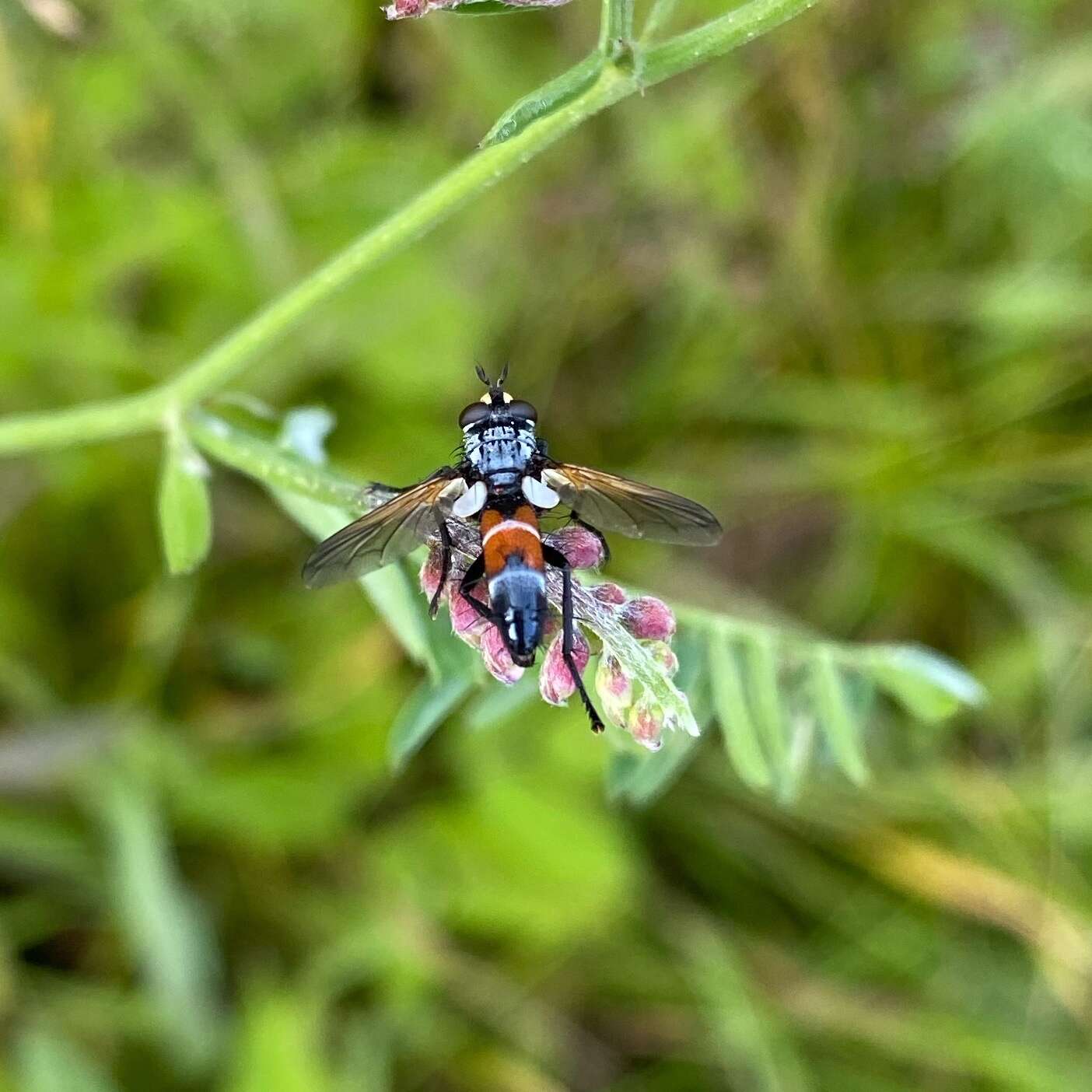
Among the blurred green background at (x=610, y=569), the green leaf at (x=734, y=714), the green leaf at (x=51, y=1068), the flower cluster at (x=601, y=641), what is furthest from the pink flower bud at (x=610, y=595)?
the green leaf at (x=51, y=1068)

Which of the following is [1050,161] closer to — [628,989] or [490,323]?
[490,323]

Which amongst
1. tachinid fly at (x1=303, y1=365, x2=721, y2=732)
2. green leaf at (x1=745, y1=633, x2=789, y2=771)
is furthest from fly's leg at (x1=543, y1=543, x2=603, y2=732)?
green leaf at (x1=745, y1=633, x2=789, y2=771)

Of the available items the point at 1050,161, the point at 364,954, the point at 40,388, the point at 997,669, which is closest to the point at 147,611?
the point at 40,388

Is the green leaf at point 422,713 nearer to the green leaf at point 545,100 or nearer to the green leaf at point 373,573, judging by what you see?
the green leaf at point 373,573

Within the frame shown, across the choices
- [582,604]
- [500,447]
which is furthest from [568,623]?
[500,447]

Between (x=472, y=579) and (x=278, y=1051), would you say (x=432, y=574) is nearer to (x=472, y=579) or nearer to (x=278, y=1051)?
(x=472, y=579)

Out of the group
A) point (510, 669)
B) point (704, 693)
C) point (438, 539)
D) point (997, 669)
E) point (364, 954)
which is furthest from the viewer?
point (997, 669)

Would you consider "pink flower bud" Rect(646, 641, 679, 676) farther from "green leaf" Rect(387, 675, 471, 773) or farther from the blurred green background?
the blurred green background
